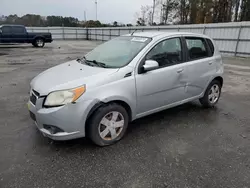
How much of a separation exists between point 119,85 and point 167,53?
3.88ft

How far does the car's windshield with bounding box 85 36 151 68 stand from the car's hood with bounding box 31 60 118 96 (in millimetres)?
283

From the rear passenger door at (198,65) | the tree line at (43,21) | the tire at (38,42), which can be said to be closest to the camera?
the rear passenger door at (198,65)

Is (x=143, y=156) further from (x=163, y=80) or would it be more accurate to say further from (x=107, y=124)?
(x=163, y=80)

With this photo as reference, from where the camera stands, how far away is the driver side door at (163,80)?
9.84 feet

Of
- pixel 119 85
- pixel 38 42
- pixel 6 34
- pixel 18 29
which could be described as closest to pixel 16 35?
pixel 18 29

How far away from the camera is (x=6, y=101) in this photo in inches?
180

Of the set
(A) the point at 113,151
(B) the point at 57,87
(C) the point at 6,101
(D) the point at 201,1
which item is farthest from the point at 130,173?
(D) the point at 201,1

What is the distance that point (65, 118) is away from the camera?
2.43 metres

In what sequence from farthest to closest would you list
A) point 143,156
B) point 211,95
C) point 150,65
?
point 211,95 → point 150,65 → point 143,156

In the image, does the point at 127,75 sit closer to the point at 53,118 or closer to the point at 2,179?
the point at 53,118

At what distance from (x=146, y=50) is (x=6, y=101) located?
11.7ft

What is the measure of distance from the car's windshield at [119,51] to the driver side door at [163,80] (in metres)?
0.22

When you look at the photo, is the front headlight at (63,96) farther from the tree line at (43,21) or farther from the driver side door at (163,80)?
the tree line at (43,21)

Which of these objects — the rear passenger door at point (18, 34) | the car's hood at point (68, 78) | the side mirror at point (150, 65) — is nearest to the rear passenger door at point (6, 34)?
the rear passenger door at point (18, 34)
